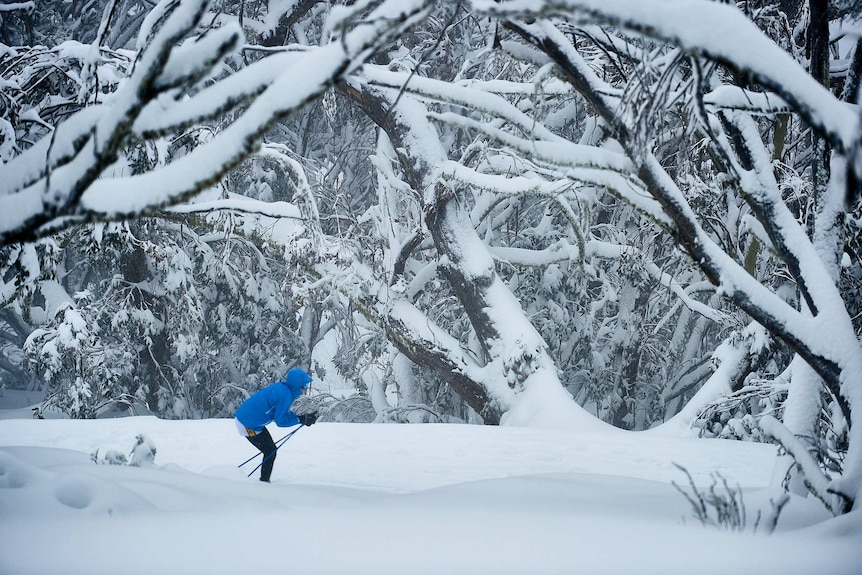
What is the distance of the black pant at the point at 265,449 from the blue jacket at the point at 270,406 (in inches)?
2.9

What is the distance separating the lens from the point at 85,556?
2811 millimetres

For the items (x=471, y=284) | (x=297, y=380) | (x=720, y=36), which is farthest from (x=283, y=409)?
(x=471, y=284)

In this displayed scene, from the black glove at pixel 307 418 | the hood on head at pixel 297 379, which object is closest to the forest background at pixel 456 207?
the hood on head at pixel 297 379

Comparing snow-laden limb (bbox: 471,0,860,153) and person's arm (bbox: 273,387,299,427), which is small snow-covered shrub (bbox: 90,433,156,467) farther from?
snow-laden limb (bbox: 471,0,860,153)

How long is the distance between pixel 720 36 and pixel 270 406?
4581 mm

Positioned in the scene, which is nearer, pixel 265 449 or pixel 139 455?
pixel 139 455

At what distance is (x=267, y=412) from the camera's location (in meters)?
6.05

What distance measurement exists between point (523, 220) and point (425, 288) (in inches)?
112

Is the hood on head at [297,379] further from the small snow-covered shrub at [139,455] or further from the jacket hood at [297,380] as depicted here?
the small snow-covered shrub at [139,455]

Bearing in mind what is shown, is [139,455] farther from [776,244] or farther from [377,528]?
[776,244]

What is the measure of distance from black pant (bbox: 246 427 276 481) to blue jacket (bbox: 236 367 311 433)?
0.07 meters

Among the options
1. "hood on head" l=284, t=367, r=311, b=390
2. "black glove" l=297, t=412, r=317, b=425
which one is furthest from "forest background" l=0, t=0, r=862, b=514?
"black glove" l=297, t=412, r=317, b=425

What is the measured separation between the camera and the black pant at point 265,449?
6074mm

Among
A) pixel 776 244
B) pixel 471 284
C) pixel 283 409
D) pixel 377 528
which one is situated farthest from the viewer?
pixel 471 284
